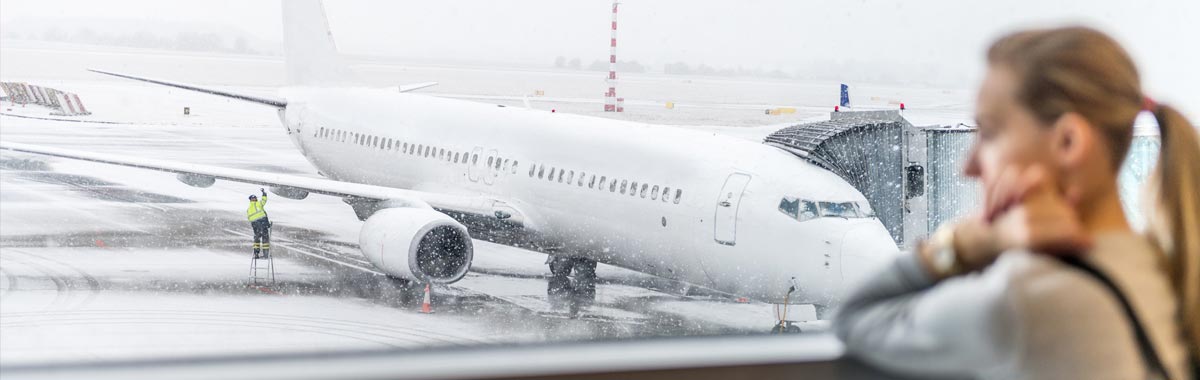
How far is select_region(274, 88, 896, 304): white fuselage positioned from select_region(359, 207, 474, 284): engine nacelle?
481 mm

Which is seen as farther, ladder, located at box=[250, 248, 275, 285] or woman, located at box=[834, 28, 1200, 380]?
ladder, located at box=[250, 248, 275, 285]

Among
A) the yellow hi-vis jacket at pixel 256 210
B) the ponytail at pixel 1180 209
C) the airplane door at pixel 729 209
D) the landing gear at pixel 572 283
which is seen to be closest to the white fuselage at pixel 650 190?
the airplane door at pixel 729 209

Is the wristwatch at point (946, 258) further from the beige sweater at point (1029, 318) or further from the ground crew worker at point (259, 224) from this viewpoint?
the ground crew worker at point (259, 224)

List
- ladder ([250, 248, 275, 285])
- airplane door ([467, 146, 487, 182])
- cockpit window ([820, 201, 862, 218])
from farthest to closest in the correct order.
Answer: ladder ([250, 248, 275, 285]) < airplane door ([467, 146, 487, 182]) < cockpit window ([820, 201, 862, 218])

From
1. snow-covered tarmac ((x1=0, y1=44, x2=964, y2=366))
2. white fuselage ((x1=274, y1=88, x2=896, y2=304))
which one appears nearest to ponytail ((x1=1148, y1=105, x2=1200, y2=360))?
snow-covered tarmac ((x1=0, y1=44, x2=964, y2=366))

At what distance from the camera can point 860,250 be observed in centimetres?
424

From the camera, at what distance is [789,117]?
21484mm

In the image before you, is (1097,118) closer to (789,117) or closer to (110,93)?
(789,117)

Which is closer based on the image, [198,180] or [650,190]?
[650,190]

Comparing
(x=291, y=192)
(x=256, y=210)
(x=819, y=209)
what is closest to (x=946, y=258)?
(x=819, y=209)

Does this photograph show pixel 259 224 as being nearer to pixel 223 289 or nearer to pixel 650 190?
pixel 223 289

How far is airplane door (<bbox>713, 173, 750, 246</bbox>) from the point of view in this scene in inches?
179

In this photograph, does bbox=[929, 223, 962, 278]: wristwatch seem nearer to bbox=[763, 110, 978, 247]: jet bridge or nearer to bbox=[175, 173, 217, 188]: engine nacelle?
bbox=[763, 110, 978, 247]: jet bridge

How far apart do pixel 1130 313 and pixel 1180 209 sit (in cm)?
12
